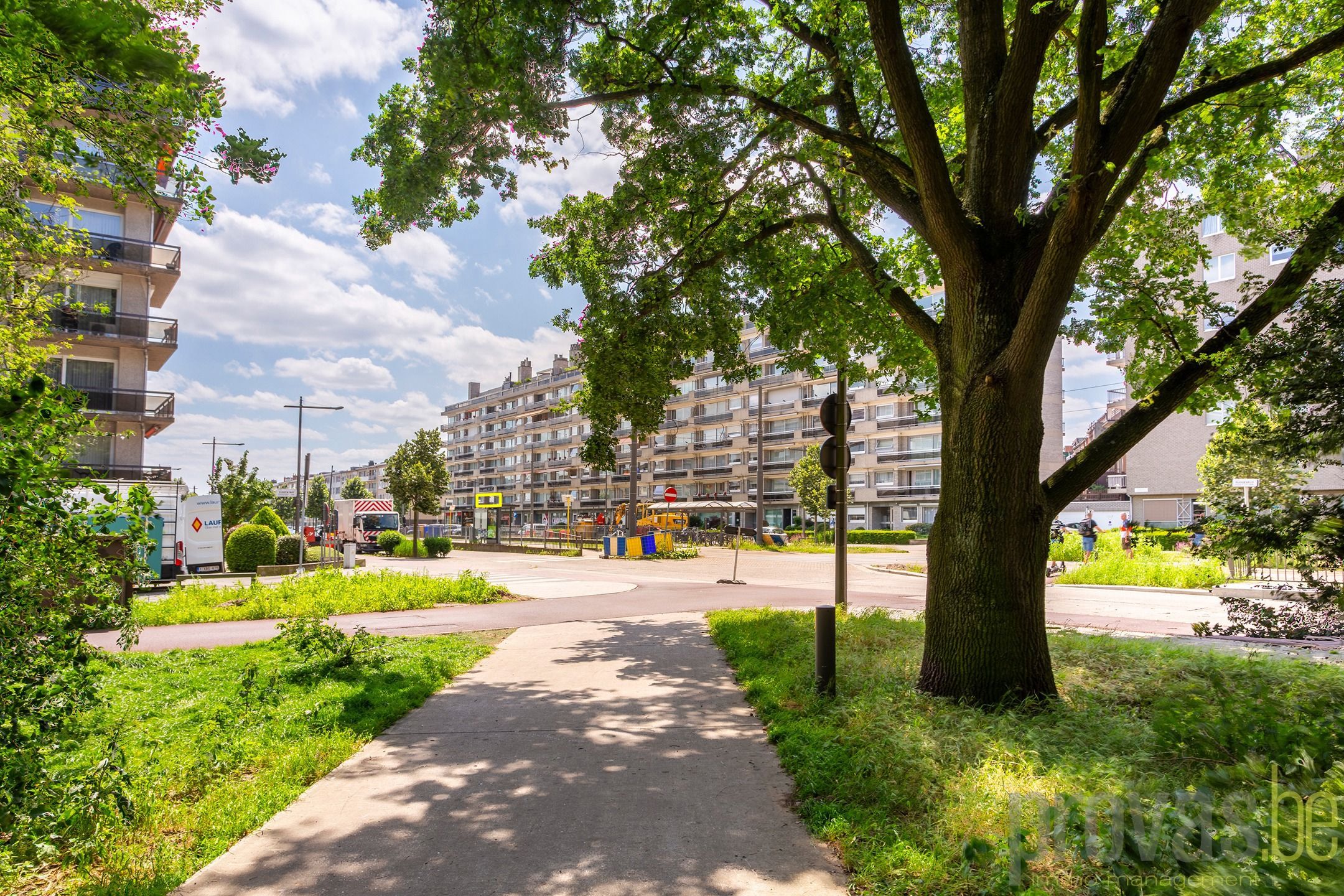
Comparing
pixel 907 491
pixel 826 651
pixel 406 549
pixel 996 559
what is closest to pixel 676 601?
pixel 826 651

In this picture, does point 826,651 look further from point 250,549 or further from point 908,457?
point 908,457

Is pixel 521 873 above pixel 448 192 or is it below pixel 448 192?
below

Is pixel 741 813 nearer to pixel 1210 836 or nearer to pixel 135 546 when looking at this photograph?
pixel 1210 836

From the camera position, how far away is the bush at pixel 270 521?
27781 millimetres

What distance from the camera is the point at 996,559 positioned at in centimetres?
592

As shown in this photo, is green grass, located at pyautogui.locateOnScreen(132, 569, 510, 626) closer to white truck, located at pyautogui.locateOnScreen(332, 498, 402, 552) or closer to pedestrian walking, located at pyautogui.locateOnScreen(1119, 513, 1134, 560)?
white truck, located at pyautogui.locateOnScreen(332, 498, 402, 552)

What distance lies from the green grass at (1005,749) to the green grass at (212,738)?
3.16m

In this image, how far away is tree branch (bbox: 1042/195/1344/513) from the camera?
17.5ft

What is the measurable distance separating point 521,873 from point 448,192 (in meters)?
8.22

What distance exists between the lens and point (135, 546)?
144 inches

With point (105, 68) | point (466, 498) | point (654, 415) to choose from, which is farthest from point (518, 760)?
point (466, 498)

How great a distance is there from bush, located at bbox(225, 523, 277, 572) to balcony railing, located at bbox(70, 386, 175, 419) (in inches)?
242

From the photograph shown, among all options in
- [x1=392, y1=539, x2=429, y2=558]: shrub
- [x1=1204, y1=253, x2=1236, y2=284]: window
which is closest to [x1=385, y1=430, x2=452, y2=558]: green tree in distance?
[x1=392, y1=539, x2=429, y2=558]: shrub

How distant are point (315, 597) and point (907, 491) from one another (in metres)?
49.5
